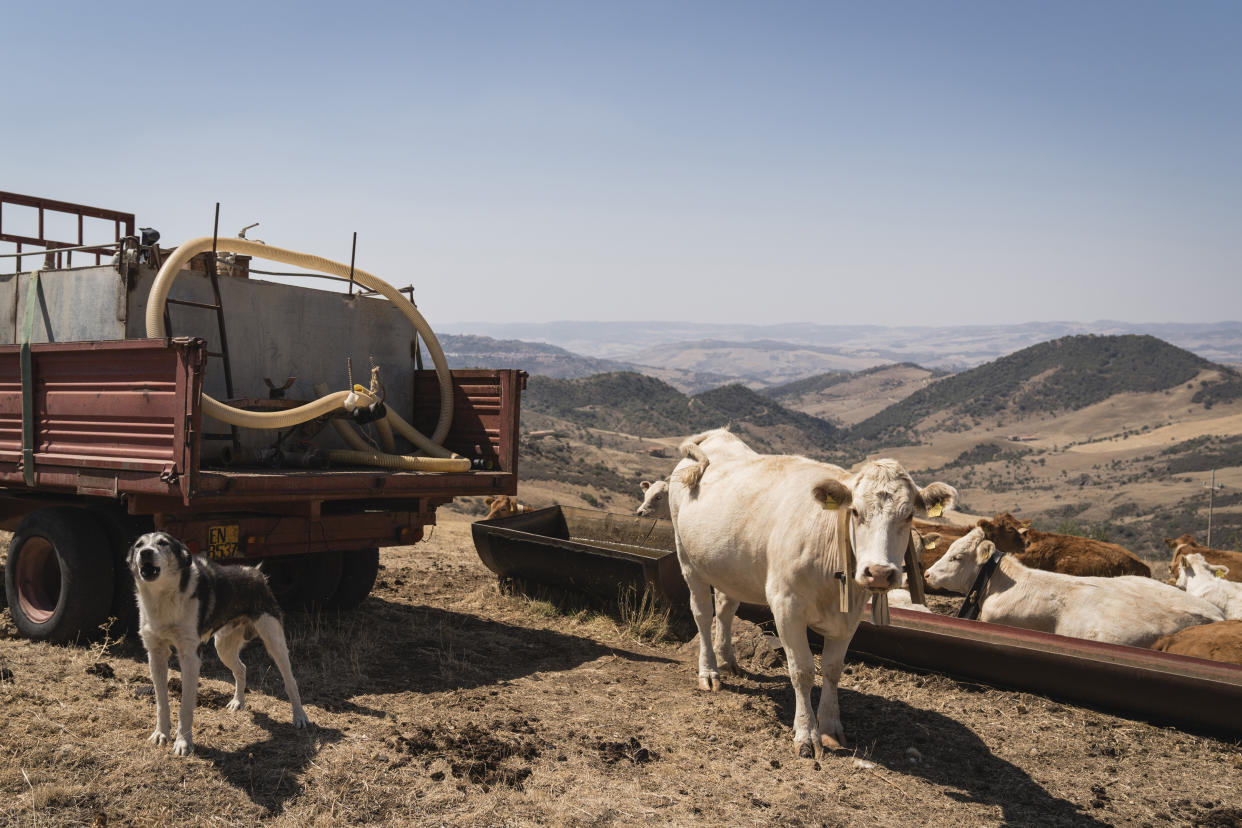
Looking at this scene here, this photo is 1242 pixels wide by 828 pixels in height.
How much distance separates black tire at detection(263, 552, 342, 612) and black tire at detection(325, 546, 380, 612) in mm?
52

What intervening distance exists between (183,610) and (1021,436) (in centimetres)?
10449

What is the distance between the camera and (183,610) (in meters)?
5.27

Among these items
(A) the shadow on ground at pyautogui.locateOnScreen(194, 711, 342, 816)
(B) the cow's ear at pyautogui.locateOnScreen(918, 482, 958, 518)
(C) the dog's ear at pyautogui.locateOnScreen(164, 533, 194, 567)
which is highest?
(B) the cow's ear at pyautogui.locateOnScreen(918, 482, 958, 518)

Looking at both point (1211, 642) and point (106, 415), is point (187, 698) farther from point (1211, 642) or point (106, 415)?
point (1211, 642)

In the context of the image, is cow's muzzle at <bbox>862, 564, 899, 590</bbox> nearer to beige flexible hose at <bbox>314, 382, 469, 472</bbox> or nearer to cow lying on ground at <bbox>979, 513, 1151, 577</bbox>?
beige flexible hose at <bbox>314, 382, 469, 472</bbox>

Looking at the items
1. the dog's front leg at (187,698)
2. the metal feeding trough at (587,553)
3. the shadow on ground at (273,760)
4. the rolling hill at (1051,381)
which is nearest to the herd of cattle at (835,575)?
the metal feeding trough at (587,553)

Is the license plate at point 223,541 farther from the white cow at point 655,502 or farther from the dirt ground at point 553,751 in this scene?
the white cow at point 655,502

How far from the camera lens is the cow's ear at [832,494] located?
5492 mm

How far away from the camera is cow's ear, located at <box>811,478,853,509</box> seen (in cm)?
549

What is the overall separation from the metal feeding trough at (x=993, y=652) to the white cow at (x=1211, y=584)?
92.5 inches

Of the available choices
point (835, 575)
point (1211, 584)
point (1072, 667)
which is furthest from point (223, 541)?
point (1211, 584)

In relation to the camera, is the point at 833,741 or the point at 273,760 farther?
the point at 833,741

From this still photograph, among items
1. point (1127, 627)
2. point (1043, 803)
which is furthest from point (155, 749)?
point (1127, 627)

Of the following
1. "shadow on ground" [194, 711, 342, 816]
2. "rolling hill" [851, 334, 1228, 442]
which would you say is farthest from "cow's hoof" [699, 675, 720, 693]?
"rolling hill" [851, 334, 1228, 442]
